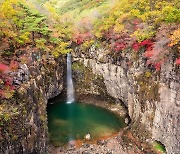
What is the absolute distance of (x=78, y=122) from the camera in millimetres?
29578

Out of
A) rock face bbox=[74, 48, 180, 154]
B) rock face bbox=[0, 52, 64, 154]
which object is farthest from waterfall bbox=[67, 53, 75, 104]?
rock face bbox=[0, 52, 64, 154]

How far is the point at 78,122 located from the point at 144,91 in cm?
843

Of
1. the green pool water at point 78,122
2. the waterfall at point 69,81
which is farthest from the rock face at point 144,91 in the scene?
the green pool water at point 78,122

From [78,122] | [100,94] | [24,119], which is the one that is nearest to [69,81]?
[100,94]

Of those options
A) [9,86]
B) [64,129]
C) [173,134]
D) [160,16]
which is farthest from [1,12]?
[173,134]

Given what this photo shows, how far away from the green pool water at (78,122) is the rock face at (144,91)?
2.42 m

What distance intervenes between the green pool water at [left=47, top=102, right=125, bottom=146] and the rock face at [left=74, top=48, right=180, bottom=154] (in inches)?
95.5

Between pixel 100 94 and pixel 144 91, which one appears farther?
pixel 100 94

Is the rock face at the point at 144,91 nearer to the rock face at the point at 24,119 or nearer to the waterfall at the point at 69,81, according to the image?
the waterfall at the point at 69,81

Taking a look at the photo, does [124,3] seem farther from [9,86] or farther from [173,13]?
[9,86]

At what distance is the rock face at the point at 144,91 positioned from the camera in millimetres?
21641

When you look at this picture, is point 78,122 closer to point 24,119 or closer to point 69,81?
point 69,81

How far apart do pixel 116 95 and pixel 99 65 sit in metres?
4.36

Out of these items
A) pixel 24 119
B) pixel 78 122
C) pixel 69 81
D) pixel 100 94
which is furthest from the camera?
pixel 69 81
